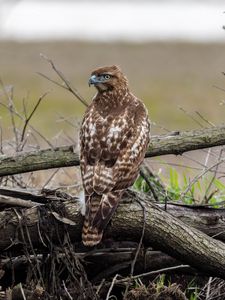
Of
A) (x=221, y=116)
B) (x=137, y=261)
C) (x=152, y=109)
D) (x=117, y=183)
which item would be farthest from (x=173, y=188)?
(x=152, y=109)

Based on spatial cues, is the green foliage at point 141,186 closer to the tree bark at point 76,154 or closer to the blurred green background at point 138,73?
the tree bark at point 76,154

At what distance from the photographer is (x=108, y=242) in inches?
294

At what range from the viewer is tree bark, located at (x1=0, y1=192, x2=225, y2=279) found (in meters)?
6.81

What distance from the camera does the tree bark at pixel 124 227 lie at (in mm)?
6812

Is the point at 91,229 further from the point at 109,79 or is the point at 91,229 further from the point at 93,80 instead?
the point at 109,79

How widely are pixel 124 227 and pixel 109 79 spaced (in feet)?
4.07

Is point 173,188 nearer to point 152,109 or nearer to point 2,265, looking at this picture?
point 2,265

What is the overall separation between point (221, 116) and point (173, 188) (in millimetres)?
13226

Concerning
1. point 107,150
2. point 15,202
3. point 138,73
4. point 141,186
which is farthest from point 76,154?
point 138,73

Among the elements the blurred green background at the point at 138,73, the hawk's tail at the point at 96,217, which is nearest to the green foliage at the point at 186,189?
the hawk's tail at the point at 96,217

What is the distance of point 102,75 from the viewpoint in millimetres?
7562

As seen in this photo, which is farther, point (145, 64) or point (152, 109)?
point (145, 64)

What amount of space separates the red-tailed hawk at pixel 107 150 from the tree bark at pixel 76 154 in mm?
124

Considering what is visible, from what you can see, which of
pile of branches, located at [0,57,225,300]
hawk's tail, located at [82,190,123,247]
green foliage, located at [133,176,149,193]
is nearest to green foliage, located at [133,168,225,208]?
green foliage, located at [133,176,149,193]
